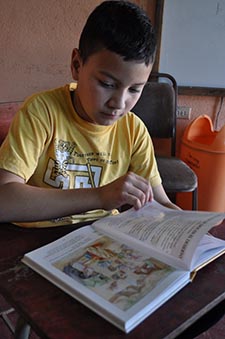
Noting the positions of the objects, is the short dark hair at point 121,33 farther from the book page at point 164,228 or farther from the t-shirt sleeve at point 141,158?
the book page at point 164,228

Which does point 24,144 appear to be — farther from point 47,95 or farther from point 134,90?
point 134,90

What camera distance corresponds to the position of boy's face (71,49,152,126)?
827 mm

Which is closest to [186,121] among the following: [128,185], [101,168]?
[101,168]

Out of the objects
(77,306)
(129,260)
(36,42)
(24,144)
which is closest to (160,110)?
(36,42)

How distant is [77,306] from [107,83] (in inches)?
19.8

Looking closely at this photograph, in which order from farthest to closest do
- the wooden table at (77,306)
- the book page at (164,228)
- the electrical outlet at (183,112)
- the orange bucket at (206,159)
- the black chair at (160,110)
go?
the electrical outlet at (183,112)
the orange bucket at (206,159)
the black chair at (160,110)
the book page at (164,228)
the wooden table at (77,306)

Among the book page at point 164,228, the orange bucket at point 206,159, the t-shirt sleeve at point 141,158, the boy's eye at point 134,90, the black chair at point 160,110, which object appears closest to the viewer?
the book page at point 164,228

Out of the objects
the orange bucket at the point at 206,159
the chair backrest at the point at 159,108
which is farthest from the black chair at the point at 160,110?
the orange bucket at the point at 206,159

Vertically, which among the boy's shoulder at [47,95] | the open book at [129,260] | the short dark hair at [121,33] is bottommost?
the open book at [129,260]

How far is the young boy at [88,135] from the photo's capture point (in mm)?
780

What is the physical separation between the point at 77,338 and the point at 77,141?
Answer: 1.85ft

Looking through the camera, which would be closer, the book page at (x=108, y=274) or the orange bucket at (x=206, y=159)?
the book page at (x=108, y=274)

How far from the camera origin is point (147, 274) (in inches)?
23.6

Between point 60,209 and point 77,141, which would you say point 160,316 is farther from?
point 77,141
